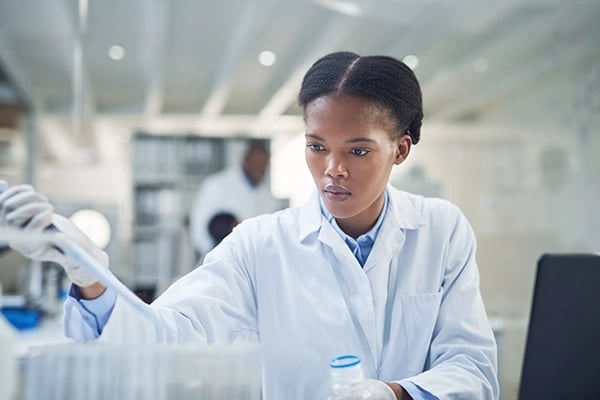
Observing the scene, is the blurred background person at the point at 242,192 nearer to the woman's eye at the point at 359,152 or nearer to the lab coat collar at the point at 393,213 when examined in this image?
the lab coat collar at the point at 393,213

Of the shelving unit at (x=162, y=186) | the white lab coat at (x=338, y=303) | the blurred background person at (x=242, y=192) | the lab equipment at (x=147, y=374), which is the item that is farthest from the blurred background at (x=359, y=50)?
the lab equipment at (x=147, y=374)

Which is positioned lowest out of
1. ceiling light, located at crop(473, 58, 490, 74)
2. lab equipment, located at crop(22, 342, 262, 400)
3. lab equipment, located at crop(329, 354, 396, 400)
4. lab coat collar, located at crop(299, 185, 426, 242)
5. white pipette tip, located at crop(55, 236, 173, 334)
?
lab equipment, located at crop(329, 354, 396, 400)

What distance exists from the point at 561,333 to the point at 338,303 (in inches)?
16.5

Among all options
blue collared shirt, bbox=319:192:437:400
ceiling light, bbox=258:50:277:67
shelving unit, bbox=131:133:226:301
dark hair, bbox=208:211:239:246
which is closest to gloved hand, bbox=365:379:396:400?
blue collared shirt, bbox=319:192:437:400

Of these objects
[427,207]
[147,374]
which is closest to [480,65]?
[427,207]

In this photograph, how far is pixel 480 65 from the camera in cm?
506

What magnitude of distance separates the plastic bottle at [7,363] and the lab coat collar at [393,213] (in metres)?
0.73

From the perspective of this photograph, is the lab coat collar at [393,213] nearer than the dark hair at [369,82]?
No

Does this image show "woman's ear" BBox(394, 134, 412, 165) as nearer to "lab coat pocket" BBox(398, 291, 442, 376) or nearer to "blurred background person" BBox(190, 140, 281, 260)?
"lab coat pocket" BBox(398, 291, 442, 376)

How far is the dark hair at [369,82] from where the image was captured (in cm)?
116

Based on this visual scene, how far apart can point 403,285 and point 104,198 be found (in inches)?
402

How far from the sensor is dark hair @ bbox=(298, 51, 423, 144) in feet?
3.79

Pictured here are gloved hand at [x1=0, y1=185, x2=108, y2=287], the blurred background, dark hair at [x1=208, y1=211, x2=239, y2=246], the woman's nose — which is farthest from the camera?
the blurred background

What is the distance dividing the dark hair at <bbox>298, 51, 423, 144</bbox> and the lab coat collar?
0.17 m
